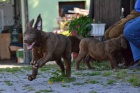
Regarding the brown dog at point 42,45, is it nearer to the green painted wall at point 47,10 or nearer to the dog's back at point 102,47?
the dog's back at point 102,47

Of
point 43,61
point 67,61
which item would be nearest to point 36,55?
point 43,61

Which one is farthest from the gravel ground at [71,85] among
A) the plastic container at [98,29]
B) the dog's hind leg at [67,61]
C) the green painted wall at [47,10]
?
the green painted wall at [47,10]

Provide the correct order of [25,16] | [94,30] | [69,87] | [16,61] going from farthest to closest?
[16,61] < [25,16] < [94,30] < [69,87]

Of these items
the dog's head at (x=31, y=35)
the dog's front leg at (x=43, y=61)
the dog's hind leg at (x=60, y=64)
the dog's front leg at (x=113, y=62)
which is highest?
the dog's head at (x=31, y=35)

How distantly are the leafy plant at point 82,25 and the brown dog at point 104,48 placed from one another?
2.59 meters

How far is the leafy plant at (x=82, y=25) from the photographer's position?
1290cm

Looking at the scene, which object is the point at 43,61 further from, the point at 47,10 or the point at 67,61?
the point at 47,10

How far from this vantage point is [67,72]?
7.83 meters

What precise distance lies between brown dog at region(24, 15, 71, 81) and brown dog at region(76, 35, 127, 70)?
2.28m

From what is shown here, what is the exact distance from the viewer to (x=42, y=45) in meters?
7.27

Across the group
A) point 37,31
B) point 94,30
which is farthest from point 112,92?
point 94,30

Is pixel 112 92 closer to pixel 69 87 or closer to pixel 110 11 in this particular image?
pixel 69 87

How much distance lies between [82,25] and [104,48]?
329 cm

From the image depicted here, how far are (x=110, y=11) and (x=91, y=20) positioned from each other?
2.11 ft
